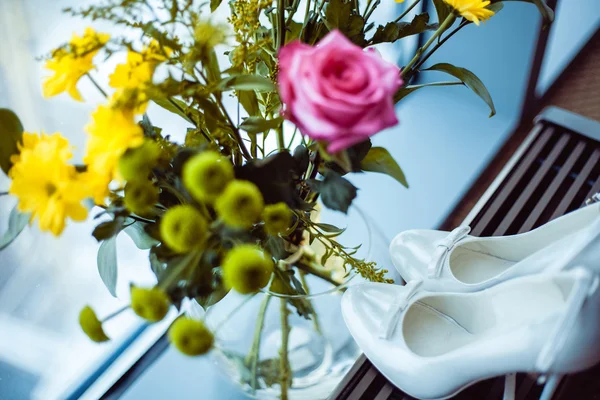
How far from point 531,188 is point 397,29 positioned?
406 mm

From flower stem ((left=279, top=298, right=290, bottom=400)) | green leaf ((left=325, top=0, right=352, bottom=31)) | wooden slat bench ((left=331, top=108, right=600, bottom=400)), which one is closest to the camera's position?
green leaf ((left=325, top=0, right=352, bottom=31))

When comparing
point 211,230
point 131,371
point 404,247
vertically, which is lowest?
point 131,371

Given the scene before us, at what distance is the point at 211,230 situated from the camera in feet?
1.11

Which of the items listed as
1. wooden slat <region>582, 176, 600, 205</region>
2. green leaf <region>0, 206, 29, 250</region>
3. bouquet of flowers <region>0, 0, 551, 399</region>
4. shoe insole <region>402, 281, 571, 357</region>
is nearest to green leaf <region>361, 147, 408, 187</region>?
bouquet of flowers <region>0, 0, 551, 399</region>

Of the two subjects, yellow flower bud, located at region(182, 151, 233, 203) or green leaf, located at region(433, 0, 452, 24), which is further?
green leaf, located at region(433, 0, 452, 24)

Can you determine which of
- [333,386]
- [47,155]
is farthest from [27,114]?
[333,386]

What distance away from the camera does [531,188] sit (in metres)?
0.77

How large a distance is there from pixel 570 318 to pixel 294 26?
1.03 feet

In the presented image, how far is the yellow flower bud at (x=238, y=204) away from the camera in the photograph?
306 millimetres

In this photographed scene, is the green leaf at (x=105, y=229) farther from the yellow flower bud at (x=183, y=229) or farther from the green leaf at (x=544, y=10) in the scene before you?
the green leaf at (x=544, y=10)

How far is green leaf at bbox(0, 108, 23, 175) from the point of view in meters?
0.37

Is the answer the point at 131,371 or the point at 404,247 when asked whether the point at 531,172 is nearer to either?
the point at 404,247

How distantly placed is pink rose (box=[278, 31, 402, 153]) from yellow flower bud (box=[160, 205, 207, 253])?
0.26ft

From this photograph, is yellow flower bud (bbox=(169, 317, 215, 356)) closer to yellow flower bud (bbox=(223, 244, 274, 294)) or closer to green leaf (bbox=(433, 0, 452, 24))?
yellow flower bud (bbox=(223, 244, 274, 294))
